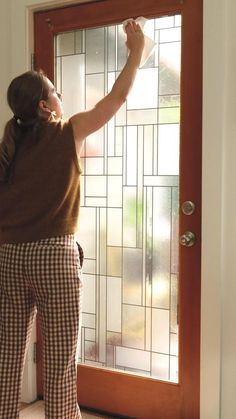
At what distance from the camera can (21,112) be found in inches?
59.8

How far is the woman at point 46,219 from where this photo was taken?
1.51 meters

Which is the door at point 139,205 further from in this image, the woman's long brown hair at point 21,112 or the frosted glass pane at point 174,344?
the woman's long brown hair at point 21,112

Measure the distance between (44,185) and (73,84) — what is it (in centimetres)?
80

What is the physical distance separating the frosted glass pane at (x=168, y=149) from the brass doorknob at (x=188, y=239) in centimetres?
26

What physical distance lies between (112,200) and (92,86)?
21.2 inches

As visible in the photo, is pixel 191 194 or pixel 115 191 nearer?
pixel 191 194

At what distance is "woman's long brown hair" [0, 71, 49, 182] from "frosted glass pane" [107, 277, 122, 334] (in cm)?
78

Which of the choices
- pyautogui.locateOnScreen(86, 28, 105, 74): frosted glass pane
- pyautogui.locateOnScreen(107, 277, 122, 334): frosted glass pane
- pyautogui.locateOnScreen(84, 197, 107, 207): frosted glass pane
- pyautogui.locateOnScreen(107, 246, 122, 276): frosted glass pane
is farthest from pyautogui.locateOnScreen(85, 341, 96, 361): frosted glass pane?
pyautogui.locateOnScreen(86, 28, 105, 74): frosted glass pane

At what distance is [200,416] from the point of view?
1851mm

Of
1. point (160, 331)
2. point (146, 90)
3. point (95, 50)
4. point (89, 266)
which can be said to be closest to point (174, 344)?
point (160, 331)

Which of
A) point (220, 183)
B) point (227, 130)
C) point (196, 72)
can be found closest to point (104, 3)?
point (196, 72)

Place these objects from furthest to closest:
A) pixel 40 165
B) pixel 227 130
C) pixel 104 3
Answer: pixel 104 3 → pixel 227 130 → pixel 40 165

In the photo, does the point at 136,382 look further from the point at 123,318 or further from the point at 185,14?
the point at 185,14

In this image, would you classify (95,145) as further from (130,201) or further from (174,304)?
(174,304)
